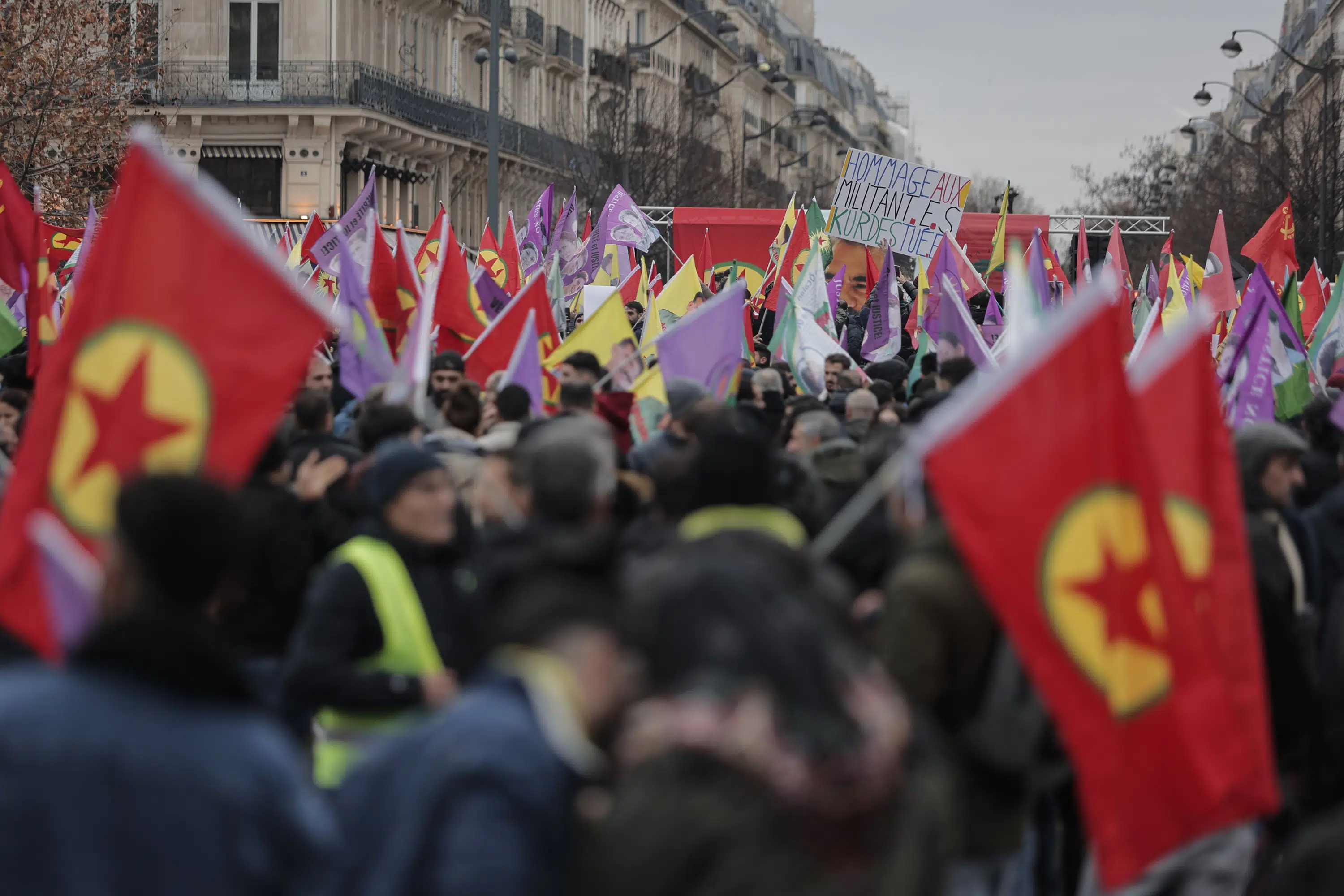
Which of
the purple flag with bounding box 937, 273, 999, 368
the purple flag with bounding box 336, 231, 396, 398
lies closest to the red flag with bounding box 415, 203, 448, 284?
the purple flag with bounding box 937, 273, 999, 368

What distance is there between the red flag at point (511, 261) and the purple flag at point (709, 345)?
10.2m

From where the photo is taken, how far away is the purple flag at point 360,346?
8.95 metres

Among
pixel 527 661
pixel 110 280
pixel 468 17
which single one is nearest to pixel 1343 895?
pixel 527 661

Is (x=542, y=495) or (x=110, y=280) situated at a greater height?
(x=110, y=280)

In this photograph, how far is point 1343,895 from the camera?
9.81ft

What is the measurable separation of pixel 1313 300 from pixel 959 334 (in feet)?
39.8

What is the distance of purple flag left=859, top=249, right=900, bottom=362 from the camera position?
56.8ft

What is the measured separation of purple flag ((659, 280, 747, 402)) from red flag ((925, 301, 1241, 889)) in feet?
17.0

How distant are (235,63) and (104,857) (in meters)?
39.5

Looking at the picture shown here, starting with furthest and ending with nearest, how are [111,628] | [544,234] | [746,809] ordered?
[544,234] < [111,628] < [746,809]

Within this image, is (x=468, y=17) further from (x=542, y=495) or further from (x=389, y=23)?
(x=542, y=495)

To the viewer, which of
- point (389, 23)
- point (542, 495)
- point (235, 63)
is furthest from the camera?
point (389, 23)

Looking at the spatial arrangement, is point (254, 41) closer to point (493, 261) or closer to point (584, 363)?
point (493, 261)

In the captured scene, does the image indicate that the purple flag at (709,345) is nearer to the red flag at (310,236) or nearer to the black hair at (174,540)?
the black hair at (174,540)
